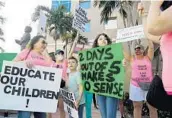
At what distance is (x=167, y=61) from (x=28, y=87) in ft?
12.0

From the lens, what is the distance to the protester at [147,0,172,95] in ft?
5.08

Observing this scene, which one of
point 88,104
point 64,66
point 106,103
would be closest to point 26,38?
point 64,66

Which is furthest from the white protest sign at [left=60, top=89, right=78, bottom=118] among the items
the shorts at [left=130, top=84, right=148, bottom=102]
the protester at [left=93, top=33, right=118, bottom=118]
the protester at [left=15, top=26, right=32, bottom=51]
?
the protester at [left=15, top=26, right=32, bottom=51]

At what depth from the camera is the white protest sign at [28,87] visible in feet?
16.5

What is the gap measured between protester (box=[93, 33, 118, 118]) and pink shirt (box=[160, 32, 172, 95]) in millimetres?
3426

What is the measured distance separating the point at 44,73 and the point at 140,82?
201 centimetres

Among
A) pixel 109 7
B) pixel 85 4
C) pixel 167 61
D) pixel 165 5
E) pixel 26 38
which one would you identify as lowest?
pixel 167 61

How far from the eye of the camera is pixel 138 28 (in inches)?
248

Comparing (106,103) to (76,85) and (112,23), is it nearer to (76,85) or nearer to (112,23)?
(76,85)

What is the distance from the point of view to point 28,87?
5.11m

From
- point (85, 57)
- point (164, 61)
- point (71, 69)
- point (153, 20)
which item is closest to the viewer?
point (153, 20)

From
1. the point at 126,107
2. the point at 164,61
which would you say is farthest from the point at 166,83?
the point at 126,107

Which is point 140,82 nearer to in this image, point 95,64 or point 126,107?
point 95,64

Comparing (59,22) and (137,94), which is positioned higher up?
(59,22)
